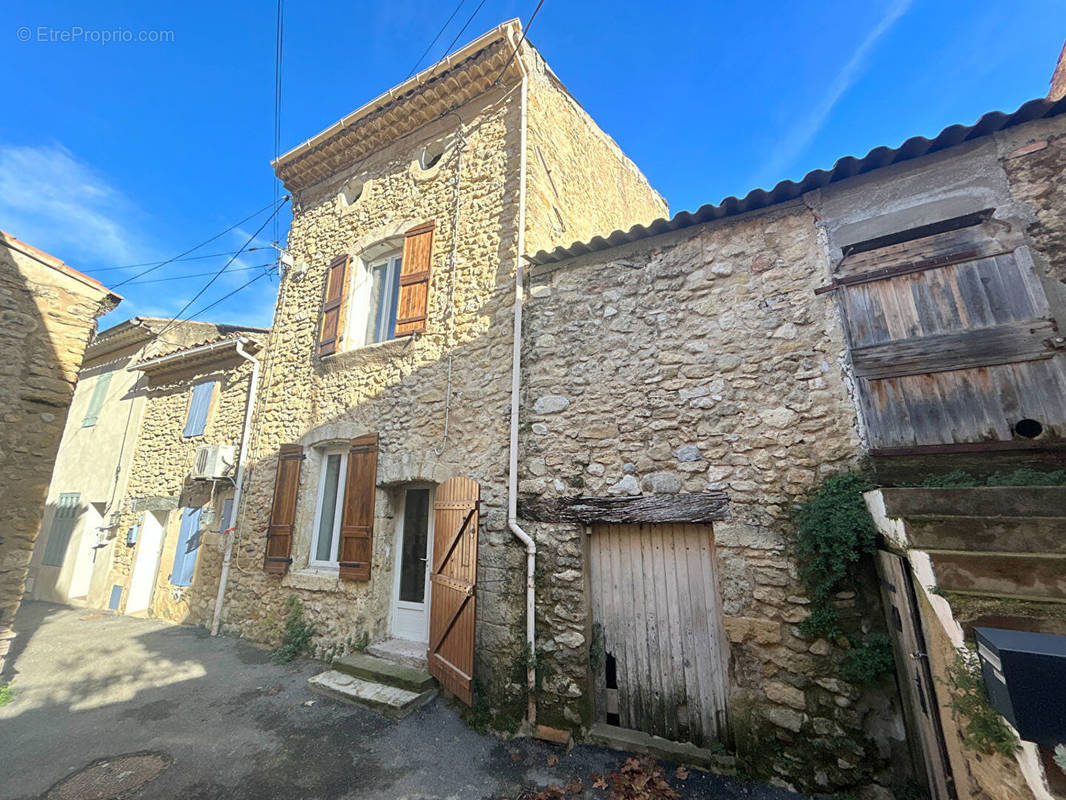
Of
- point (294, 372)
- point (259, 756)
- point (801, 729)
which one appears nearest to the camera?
point (801, 729)

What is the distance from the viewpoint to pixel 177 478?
8008 mm

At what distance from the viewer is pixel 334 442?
5996mm

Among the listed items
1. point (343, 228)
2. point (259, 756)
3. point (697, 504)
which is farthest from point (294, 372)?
point (697, 504)

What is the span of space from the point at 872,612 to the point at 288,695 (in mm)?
5240

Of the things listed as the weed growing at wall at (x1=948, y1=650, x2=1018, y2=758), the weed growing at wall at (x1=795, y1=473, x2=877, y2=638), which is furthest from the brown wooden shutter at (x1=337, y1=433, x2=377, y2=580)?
the weed growing at wall at (x1=948, y1=650, x2=1018, y2=758)

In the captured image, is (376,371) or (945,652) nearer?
(945,652)

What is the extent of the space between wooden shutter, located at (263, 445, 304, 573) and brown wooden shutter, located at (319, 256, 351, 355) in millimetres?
1526

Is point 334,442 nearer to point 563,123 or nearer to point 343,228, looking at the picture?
point 343,228

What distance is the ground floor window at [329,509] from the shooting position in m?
5.82

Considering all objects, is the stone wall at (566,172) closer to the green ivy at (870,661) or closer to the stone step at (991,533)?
the stone step at (991,533)

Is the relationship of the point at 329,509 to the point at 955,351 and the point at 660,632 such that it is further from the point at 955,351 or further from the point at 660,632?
the point at 955,351

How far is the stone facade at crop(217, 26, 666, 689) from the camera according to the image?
4812 mm

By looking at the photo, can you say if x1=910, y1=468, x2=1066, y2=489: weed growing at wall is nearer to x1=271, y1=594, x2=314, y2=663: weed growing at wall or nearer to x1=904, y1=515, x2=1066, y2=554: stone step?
x1=904, y1=515, x2=1066, y2=554: stone step

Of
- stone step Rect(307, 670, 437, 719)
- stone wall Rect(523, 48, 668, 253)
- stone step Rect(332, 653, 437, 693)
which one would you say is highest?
stone wall Rect(523, 48, 668, 253)
